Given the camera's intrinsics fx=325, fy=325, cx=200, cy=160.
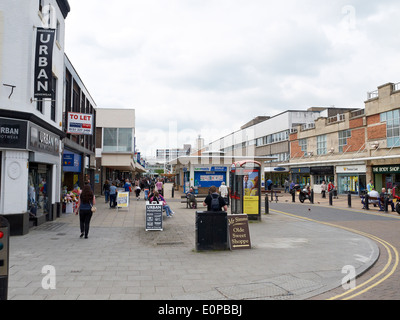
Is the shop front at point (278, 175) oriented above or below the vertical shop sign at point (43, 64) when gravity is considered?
below

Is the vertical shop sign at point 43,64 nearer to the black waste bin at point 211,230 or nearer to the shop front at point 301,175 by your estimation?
the black waste bin at point 211,230

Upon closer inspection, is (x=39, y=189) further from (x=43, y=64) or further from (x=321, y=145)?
(x=321, y=145)

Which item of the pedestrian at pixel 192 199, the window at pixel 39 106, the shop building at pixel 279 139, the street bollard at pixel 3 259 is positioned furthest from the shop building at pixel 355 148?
the street bollard at pixel 3 259

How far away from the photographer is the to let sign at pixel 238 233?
29.2 feet

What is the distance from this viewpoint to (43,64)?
452 inches

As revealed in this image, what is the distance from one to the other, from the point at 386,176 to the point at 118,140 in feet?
91.9

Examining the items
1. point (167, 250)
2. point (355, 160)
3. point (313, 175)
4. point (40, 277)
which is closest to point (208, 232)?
point (167, 250)

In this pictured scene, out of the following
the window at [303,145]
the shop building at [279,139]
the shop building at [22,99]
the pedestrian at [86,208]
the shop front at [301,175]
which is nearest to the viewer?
the pedestrian at [86,208]

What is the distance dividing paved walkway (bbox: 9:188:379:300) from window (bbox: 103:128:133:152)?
2591 cm

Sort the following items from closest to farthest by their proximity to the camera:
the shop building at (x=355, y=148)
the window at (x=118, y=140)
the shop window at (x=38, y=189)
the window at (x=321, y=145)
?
the shop window at (x=38, y=189), the shop building at (x=355, y=148), the window at (x=118, y=140), the window at (x=321, y=145)

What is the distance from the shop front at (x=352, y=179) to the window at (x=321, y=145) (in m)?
4.40

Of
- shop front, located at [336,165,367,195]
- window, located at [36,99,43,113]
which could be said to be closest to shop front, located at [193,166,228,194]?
shop front, located at [336,165,367,195]
